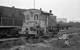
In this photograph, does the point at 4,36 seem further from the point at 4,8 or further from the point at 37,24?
the point at 4,8

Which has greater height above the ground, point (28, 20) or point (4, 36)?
point (28, 20)

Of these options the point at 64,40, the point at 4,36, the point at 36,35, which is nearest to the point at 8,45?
the point at 4,36

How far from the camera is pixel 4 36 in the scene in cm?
1314

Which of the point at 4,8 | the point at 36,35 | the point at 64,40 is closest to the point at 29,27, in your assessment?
the point at 36,35

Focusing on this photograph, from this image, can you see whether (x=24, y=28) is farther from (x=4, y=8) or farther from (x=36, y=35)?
(x=4, y=8)

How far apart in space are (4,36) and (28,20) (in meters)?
5.15

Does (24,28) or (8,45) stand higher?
(24,28)

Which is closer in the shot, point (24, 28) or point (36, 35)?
point (36, 35)

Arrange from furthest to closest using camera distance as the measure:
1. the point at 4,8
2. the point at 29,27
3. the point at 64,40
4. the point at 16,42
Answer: the point at 4,8
the point at 29,27
the point at 16,42
the point at 64,40

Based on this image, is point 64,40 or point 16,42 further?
point 16,42

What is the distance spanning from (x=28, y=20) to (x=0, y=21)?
4669mm

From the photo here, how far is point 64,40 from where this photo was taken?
10.3 meters

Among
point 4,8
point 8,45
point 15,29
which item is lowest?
point 8,45

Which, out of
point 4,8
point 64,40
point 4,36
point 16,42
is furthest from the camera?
point 4,8
